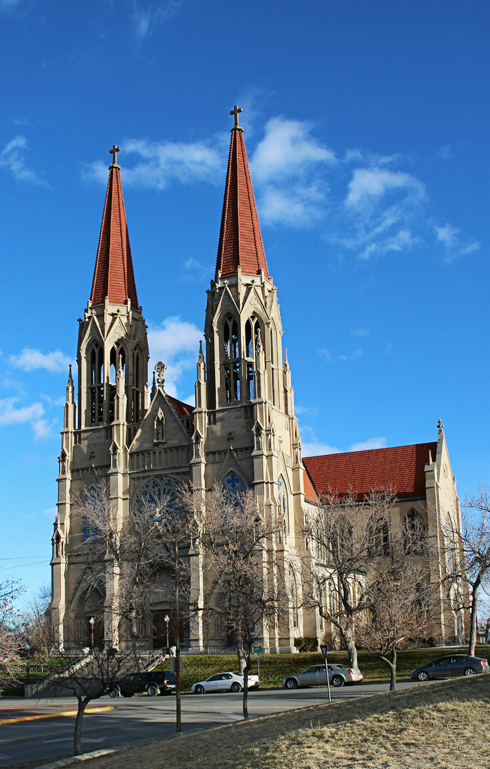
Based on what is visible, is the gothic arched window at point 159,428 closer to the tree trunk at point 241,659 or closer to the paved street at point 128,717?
the tree trunk at point 241,659

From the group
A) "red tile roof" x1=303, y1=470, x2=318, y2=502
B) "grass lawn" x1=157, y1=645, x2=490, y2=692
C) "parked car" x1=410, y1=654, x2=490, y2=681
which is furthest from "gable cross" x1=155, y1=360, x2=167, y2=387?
"parked car" x1=410, y1=654, x2=490, y2=681

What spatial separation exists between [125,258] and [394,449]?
2811 centimetres

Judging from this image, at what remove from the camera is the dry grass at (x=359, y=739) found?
615 inches

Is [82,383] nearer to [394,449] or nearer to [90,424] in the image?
[90,424]

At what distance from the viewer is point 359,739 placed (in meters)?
16.9

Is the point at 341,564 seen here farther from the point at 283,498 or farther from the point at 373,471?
the point at 373,471

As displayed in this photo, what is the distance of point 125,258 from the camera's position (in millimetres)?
67188

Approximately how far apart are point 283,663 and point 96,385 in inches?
1026

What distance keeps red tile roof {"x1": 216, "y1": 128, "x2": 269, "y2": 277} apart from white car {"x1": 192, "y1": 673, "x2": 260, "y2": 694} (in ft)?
98.4

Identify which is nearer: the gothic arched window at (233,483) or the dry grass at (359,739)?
the dry grass at (359,739)

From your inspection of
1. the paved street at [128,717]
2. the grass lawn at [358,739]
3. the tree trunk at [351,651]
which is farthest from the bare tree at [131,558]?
the grass lawn at [358,739]

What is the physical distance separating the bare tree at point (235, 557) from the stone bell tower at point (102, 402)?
8274 mm

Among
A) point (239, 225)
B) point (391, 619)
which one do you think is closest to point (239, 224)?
point (239, 225)

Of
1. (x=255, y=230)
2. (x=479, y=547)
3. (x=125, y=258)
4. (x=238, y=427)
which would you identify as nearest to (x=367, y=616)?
(x=479, y=547)
